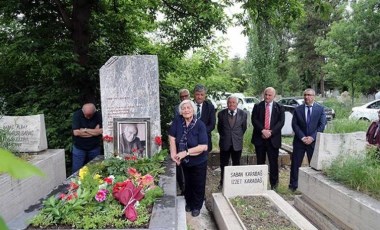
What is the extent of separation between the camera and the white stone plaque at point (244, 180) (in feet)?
18.5

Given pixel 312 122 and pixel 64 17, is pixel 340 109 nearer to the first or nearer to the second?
pixel 312 122

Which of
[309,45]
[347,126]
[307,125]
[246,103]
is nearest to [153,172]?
[307,125]

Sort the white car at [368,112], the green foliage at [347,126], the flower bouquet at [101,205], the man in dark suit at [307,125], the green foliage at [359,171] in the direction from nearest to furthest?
the flower bouquet at [101,205] → the green foliage at [359,171] → the man in dark suit at [307,125] → the green foliage at [347,126] → the white car at [368,112]

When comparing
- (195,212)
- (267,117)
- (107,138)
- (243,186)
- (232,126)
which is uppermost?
(267,117)

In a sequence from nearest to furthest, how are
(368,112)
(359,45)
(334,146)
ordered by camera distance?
1. (334,146)
2. (368,112)
3. (359,45)

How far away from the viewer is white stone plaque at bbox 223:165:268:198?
565 cm

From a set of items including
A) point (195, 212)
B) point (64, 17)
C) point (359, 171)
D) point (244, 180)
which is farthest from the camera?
point (64, 17)

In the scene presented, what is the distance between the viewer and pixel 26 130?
562cm

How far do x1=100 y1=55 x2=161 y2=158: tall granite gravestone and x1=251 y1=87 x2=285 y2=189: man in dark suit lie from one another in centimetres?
194

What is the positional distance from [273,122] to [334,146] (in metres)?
1.27

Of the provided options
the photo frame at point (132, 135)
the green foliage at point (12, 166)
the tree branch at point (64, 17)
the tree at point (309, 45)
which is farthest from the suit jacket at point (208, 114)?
the tree at point (309, 45)

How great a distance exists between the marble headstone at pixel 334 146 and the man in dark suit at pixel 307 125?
30.3 inches

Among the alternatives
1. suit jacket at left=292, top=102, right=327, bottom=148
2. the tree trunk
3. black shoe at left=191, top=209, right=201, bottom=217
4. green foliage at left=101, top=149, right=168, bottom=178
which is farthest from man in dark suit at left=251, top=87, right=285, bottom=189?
the tree trunk

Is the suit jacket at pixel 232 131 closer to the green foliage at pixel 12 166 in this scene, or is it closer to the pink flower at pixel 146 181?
the pink flower at pixel 146 181
